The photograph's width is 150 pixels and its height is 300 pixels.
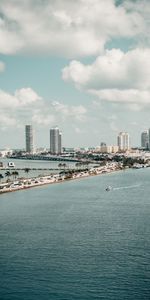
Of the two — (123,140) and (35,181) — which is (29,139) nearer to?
(123,140)

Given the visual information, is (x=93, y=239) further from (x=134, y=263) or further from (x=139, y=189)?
(x=139, y=189)

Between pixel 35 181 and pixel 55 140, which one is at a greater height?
pixel 55 140

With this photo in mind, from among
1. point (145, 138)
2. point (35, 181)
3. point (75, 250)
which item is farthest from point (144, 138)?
point (75, 250)

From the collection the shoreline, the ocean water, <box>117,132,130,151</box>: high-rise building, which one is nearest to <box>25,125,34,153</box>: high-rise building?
<box>117,132,130,151</box>: high-rise building

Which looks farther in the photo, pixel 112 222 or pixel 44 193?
pixel 44 193

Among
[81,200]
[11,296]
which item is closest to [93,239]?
[11,296]

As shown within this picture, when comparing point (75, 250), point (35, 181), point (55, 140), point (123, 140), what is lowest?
point (75, 250)
